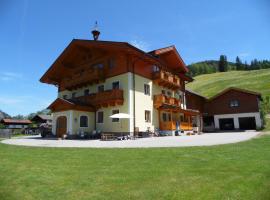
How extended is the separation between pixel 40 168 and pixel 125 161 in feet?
9.68

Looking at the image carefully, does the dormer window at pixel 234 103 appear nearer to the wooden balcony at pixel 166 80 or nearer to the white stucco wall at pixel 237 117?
the white stucco wall at pixel 237 117

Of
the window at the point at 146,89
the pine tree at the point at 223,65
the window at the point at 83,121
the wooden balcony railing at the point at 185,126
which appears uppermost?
the pine tree at the point at 223,65

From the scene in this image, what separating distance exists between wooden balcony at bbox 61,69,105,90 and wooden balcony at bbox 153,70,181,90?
6206 mm

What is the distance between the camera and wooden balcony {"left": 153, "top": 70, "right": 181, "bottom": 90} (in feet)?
82.8

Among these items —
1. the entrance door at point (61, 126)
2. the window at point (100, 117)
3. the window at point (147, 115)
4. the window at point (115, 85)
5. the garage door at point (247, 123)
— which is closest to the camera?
the window at point (115, 85)

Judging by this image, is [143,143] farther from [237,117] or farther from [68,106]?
[237,117]

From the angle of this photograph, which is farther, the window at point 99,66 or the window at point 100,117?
the window at point 99,66

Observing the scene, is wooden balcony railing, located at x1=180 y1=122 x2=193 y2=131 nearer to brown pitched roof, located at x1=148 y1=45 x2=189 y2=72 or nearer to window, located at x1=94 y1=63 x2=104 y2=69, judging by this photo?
brown pitched roof, located at x1=148 y1=45 x2=189 y2=72

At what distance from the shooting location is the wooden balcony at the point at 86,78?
79.1 ft

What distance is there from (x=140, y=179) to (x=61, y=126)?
2145 centimetres

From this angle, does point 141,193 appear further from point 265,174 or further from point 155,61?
point 155,61

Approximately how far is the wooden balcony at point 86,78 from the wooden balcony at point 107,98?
5.99ft

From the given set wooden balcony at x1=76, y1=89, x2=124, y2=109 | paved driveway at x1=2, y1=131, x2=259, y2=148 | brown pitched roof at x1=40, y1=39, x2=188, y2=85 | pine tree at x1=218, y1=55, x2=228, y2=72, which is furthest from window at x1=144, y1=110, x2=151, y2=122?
pine tree at x1=218, y1=55, x2=228, y2=72

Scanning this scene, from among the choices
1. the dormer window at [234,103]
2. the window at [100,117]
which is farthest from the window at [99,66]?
the dormer window at [234,103]
